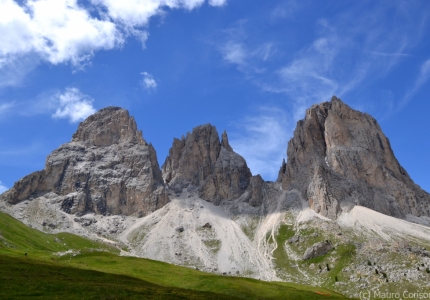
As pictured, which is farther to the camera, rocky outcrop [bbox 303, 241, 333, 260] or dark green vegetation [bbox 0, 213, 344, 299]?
rocky outcrop [bbox 303, 241, 333, 260]

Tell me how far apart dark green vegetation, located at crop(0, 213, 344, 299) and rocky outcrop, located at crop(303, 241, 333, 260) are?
9511 cm

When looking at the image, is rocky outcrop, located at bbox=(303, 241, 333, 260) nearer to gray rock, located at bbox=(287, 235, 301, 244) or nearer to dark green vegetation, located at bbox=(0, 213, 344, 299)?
gray rock, located at bbox=(287, 235, 301, 244)

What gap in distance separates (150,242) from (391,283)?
120 meters

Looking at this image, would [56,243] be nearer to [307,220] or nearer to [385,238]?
[307,220]

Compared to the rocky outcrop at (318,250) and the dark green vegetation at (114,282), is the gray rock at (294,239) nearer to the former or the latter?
the rocky outcrop at (318,250)

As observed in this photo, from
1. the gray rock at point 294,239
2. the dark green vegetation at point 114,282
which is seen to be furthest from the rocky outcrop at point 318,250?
the dark green vegetation at point 114,282

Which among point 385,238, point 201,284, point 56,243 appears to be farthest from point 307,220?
point 201,284

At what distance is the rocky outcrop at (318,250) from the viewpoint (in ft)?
517

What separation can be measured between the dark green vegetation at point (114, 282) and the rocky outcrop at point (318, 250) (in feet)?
312

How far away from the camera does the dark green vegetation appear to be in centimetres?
3966

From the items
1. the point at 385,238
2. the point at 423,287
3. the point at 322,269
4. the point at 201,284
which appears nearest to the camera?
the point at 201,284

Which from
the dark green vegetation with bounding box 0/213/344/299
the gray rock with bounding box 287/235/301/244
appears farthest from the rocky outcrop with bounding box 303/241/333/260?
the dark green vegetation with bounding box 0/213/344/299

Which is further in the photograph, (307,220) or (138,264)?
(307,220)

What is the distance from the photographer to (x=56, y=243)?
170 m
